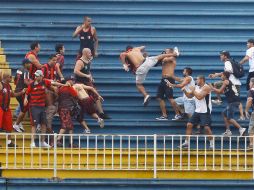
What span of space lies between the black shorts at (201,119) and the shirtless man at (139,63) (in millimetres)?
1343

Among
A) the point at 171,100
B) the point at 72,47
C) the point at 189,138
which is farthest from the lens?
the point at 72,47

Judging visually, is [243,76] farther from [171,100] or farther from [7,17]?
[7,17]

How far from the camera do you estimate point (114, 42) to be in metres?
26.6

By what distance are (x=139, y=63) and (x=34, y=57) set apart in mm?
1899

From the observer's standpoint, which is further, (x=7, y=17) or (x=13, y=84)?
(x=7, y=17)

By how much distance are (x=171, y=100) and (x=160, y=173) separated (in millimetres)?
2189

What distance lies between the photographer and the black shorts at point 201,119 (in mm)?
23125

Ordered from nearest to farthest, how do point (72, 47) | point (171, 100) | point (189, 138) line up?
point (189, 138) → point (171, 100) → point (72, 47)

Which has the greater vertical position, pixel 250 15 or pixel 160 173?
pixel 250 15

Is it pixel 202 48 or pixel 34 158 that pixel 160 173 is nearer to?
pixel 34 158

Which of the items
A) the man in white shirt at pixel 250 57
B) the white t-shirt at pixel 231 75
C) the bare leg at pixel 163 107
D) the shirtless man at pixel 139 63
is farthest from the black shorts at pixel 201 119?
the man in white shirt at pixel 250 57

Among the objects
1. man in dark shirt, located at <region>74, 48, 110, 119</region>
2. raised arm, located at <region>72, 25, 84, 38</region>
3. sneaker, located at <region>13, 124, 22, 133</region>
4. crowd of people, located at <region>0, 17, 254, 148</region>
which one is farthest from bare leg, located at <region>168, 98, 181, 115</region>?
raised arm, located at <region>72, 25, 84, 38</region>

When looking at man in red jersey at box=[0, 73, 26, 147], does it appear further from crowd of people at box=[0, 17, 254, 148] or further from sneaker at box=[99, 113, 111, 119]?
sneaker at box=[99, 113, 111, 119]

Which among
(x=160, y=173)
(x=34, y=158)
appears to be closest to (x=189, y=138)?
(x=160, y=173)
